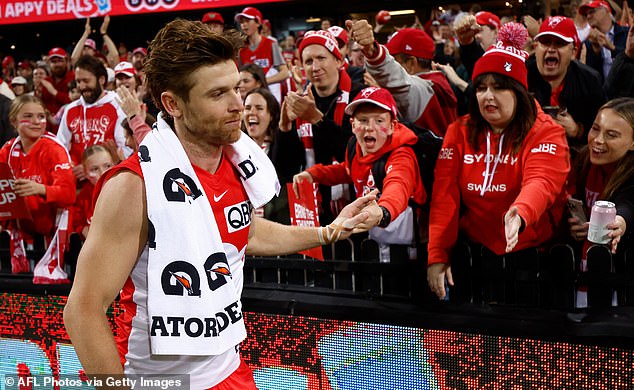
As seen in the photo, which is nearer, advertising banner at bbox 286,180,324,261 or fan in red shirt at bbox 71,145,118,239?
advertising banner at bbox 286,180,324,261

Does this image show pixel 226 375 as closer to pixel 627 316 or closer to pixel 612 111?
pixel 627 316

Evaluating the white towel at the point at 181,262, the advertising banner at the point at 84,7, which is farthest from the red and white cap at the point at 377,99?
the advertising banner at the point at 84,7

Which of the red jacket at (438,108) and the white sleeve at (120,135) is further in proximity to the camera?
the white sleeve at (120,135)

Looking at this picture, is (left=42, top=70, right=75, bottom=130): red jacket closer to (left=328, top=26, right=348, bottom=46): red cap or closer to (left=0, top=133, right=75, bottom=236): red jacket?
(left=0, top=133, right=75, bottom=236): red jacket

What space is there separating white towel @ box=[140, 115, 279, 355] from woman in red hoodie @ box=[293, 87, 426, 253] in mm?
1363

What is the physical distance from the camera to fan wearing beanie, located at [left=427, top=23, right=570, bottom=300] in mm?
3459

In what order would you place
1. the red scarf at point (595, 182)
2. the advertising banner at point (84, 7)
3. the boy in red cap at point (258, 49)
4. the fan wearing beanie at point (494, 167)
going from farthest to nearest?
the advertising banner at point (84, 7), the boy in red cap at point (258, 49), the red scarf at point (595, 182), the fan wearing beanie at point (494, 167)

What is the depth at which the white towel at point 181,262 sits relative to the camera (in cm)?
212

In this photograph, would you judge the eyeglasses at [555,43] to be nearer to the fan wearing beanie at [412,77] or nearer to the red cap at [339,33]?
the fan wearing beanie at [412,77]

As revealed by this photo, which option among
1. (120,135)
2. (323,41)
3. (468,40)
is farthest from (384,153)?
(120,135)

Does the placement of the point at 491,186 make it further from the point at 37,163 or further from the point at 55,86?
the point at 55,86

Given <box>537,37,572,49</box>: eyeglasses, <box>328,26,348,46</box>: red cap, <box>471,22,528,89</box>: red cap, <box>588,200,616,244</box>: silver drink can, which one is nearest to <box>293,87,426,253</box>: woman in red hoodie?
<box>471,22,528,89</box>: red cap

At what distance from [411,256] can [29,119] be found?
10.9ft

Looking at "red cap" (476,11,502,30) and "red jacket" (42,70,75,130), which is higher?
"red cap" (476,11,502,30)
